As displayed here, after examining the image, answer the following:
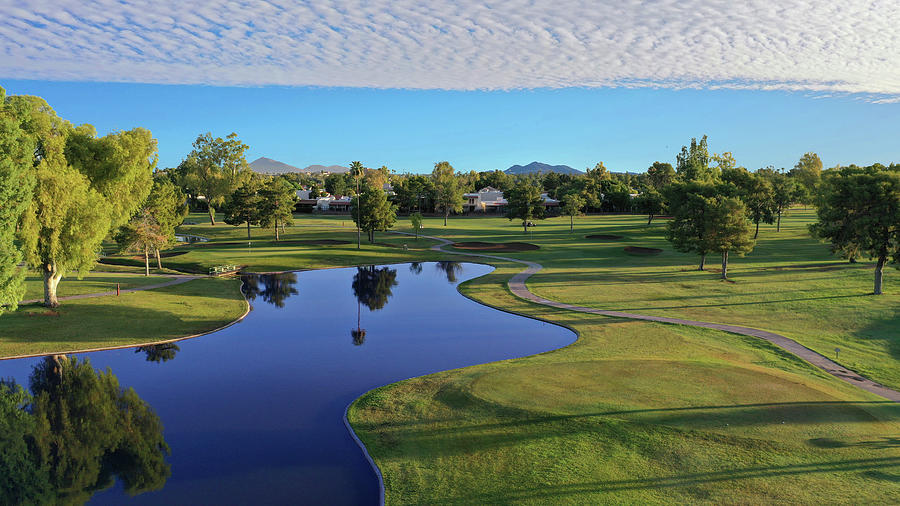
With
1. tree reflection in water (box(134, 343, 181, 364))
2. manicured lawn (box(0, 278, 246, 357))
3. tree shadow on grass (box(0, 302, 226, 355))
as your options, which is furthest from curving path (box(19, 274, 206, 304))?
tree reflection in water (box(134, 343, 181, 364))

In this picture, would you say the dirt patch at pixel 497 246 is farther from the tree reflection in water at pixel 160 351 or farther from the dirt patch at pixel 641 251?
the tree reflection in water at pixel 160 351

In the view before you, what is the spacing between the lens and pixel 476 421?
1984 cm

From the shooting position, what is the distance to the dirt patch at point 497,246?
77312 mm

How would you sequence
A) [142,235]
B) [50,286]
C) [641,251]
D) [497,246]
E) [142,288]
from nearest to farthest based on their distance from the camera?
[50,286]
[142,288]
[142,235]
[641,251]
[497,246]

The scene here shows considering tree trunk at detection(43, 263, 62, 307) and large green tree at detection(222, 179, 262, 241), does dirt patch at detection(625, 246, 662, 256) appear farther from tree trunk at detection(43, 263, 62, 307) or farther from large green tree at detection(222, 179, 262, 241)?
tree trunk at detection(43, 263, 62, 307)

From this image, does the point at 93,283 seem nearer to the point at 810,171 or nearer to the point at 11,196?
the point at 11,196

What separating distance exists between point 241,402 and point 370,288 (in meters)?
27.7

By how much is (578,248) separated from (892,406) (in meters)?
55.9

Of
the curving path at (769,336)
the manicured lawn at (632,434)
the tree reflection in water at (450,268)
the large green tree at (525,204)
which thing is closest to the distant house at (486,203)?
the large green tree at (525,204)

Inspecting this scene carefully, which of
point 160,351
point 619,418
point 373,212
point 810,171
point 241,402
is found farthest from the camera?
point 810,171

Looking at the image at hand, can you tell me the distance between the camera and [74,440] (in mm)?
19250

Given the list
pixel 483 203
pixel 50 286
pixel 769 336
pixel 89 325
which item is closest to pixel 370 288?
pixel 89 325

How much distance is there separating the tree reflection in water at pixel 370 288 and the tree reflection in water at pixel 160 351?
10.2m

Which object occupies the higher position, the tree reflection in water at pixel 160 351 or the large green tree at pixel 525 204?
the large green tree at pixel 525 204
